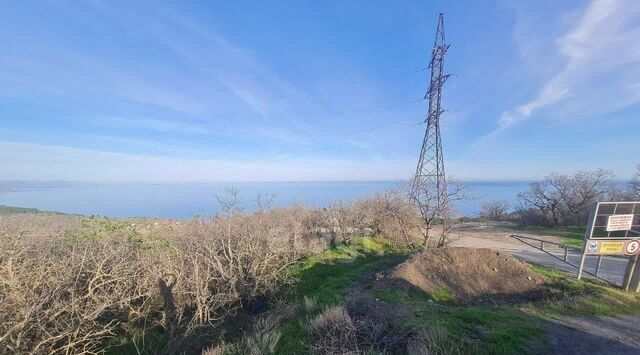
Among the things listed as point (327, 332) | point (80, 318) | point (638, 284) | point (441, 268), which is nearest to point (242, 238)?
point (80, 318)

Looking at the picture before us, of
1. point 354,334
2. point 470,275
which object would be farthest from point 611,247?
point 354,334

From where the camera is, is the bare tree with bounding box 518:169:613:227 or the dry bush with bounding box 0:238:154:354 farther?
the bare tree with bounding box 518:169:613:227

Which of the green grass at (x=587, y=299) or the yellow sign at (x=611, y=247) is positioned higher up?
the yellow sign at (x=611, y=247)

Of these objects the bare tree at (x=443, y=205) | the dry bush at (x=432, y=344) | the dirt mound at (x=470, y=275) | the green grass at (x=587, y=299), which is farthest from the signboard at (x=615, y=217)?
the dry bush at (x=432, y=344)

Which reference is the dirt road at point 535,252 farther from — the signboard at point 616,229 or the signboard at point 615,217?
the signboard at point 615,217

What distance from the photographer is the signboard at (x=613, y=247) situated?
9.70 m

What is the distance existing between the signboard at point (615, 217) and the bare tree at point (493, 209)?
979 inches

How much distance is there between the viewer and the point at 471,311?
7410mm

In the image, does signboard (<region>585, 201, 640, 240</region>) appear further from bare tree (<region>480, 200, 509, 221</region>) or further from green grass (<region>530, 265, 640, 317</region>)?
bare tree (<region>480, 200, 509, 221</region>)

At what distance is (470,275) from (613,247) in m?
4.14

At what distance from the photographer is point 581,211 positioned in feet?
86.8

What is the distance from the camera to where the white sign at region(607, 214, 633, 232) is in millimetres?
9617

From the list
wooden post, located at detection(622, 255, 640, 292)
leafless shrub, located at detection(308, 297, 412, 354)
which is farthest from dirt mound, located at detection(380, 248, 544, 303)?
leafless shrub, located at detection(308, 297, 412, 354)

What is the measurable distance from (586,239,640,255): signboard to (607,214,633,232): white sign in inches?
15.3
